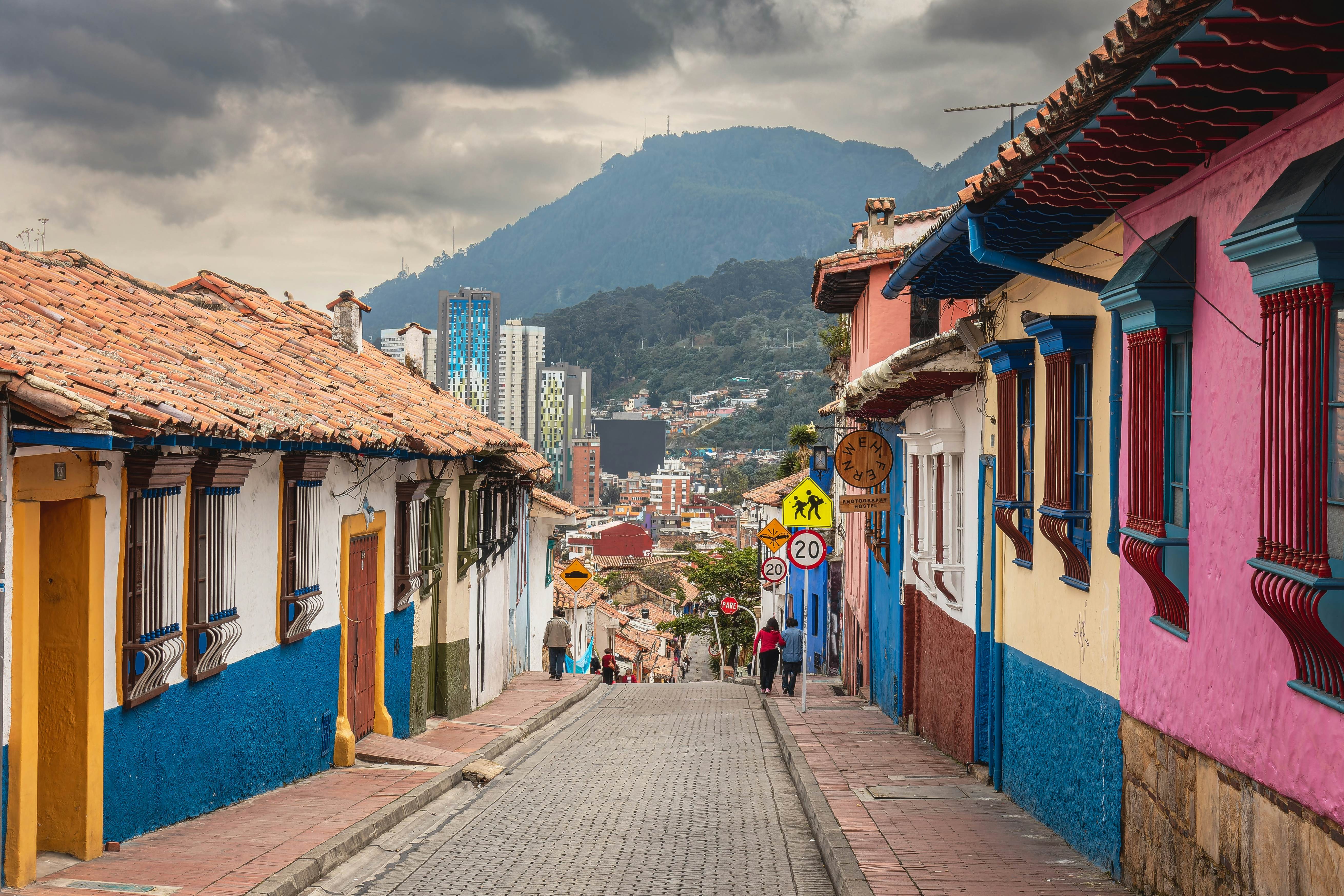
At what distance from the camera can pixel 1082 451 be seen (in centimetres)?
840

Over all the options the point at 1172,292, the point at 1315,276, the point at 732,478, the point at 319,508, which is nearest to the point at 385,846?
the point at 319,508

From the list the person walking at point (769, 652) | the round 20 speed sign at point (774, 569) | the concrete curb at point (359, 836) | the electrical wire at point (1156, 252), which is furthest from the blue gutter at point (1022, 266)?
the round 20 speed sign at point (774, 569)

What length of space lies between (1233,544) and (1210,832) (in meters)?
1.40

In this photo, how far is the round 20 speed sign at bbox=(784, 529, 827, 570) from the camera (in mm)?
16219

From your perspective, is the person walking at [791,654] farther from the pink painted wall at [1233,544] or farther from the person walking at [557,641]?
the pink painted wall at [1233,544]

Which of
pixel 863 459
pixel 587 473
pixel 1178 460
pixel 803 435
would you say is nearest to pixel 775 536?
pixel 863 459

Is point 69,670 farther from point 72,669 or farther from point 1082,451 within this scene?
point 1082,451

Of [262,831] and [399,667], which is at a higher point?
[399,667]

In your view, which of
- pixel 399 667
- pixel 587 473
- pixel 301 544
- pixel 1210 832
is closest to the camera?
pixel 1210 832

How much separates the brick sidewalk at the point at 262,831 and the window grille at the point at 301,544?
56.2 inches

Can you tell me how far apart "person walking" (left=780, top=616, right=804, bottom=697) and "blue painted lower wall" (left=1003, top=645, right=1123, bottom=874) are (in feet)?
35.2

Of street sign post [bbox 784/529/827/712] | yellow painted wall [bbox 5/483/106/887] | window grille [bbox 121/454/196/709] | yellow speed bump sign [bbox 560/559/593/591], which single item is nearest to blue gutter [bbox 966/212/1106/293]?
window grille [bbox 121/454/196/709]

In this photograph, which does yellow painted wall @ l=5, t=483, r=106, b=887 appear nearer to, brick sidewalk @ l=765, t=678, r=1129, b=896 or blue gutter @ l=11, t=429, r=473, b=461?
blue gutter @ l=11, t=429, r=473, b=461

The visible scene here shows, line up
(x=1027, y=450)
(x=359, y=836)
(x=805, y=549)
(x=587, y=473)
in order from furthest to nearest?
1. (x=587, y=473)
2. (x=805, y=549)
3. (x=1027, y=450)
4. (x=359, y=836)
